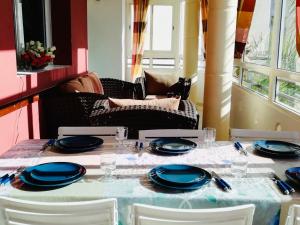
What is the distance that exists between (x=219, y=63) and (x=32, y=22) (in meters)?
2.29

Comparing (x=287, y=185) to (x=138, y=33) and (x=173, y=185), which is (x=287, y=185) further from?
(x=138, y=33)

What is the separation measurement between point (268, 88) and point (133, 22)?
13.6ft

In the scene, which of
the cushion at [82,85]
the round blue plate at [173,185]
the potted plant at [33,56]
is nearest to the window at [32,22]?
the potted plant at [33,56]

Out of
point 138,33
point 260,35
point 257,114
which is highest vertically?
point 138,33

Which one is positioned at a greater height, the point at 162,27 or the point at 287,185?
the point at 162,27

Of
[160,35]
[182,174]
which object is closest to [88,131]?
[182,174]

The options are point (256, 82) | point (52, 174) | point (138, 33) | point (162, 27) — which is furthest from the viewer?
point (162, 27)

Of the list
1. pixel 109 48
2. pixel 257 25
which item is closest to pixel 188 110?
pixel 257 25

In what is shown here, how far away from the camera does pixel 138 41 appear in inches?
294

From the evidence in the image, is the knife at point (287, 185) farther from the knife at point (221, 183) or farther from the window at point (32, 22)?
the window at point (32, 22)

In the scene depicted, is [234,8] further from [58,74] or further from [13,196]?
[13,196]

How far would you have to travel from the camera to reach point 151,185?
1.46m

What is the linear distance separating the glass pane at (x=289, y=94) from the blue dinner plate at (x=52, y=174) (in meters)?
2.56

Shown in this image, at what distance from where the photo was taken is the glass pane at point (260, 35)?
4281 mm
